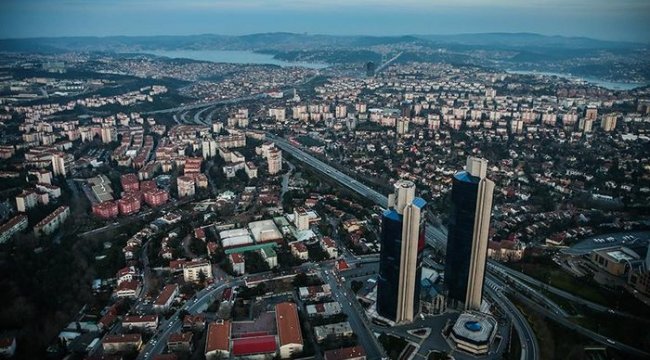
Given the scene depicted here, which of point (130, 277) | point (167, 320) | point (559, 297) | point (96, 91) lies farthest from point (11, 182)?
point (96, 91)

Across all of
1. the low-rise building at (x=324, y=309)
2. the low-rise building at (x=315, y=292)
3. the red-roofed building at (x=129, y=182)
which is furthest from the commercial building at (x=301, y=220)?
the red-roofed building at (x=129, y=182)

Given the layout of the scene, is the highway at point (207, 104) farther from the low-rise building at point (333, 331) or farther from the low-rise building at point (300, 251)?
the low-rise building at point (333, 331)

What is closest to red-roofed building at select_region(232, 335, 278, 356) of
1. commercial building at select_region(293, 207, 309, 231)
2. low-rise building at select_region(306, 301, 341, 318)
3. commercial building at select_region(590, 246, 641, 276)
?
low-rise building at select_region(306, 301, 341, 318)

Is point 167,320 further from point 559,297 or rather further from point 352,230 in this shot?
point 559,297

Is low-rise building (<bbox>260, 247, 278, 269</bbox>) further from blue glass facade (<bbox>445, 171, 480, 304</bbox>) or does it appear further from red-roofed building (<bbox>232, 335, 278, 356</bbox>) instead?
blue glass facade (<bbox>445, 171, 480, 304</bbox>)

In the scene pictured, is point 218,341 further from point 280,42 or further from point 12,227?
point 280,42

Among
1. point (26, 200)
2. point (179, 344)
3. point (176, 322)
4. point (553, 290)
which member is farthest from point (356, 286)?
point (26, 200)
